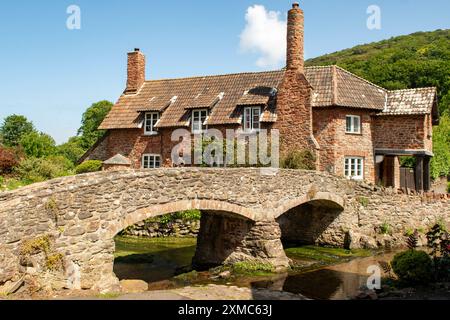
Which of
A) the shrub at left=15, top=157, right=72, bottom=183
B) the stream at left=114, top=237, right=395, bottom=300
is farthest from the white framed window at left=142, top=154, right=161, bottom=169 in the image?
the stream at left=114, top=237, right=395, bottom=300

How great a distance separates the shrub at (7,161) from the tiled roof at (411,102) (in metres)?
22.8

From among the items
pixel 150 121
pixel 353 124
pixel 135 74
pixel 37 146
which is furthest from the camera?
pixel 37 146

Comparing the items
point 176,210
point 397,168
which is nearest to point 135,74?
point 397,168

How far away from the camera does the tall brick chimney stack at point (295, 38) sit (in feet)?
83.0

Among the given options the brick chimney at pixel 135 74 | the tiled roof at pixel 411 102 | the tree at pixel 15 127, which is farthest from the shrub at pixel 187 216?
the tree at pixel 15 127

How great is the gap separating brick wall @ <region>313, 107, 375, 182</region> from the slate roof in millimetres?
596

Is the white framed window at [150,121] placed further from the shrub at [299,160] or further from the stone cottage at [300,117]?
the shrub at [299,160]

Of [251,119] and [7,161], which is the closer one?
[251,119]

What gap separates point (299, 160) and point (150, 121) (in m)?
10.8

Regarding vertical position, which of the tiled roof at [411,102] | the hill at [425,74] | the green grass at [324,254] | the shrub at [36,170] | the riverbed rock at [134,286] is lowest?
the riverbed rock at [134,286]

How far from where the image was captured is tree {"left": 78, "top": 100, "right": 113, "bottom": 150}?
61.7 m

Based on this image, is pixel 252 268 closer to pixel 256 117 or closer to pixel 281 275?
pixel 281 275

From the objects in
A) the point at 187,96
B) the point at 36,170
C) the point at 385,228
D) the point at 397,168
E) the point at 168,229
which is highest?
the point at 187,96

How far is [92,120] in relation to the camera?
208 ft
